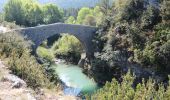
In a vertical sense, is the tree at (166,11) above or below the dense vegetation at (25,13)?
above

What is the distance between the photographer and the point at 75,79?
1515 inches

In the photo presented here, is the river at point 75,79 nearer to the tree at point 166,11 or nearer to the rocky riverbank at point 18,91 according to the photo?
the tree at point 166,11

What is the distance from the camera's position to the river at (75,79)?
34406 mm

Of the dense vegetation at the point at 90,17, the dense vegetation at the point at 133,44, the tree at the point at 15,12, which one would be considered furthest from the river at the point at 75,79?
the tree at the point at 15,12

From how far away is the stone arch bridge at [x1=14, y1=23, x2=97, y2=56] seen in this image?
37375 mm

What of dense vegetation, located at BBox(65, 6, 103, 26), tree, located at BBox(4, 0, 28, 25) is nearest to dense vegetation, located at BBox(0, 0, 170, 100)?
dense vegetation, located at BBox(65, 6, 103, 26)

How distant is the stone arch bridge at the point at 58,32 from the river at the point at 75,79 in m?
2.88

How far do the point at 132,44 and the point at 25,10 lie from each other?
25812 mm

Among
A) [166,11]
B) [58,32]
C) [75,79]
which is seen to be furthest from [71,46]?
[166,11]

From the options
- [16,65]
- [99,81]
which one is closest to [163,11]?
Result: [99,81]

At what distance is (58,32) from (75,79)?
5335mm

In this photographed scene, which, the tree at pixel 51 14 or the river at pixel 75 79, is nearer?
the river at pixel 75 79

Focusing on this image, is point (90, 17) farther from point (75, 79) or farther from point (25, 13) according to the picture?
point (75, 79)

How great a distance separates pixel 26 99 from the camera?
9461mm
